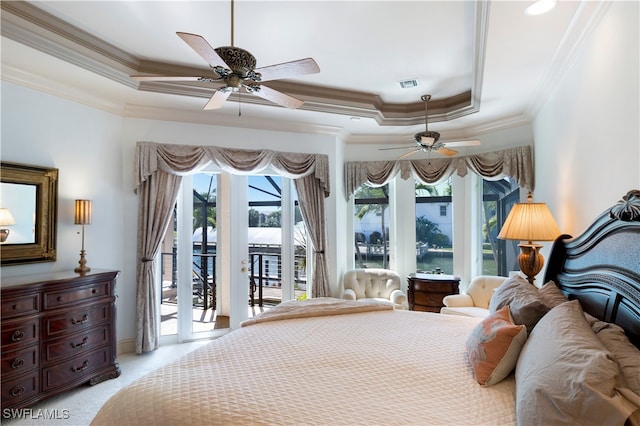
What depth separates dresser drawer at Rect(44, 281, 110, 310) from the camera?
8.52 ft

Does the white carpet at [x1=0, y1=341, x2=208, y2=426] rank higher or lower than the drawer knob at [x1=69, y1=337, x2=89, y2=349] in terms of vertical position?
lower

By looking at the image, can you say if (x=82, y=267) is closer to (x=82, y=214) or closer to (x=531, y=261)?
(x=82, y=214)

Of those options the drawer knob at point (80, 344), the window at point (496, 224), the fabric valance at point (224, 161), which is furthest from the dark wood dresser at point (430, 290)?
the drawer knob at point (80, 344)

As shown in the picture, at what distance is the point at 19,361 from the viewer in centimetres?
239

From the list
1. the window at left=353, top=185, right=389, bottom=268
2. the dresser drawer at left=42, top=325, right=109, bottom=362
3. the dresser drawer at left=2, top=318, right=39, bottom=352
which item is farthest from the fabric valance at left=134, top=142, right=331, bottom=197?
the dresser drawer at left=2, top=318, right=39, bottom=352

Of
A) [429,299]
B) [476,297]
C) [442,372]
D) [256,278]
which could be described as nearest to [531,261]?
[476,297]

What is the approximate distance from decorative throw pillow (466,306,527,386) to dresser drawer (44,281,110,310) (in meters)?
3.00

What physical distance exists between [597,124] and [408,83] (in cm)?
183

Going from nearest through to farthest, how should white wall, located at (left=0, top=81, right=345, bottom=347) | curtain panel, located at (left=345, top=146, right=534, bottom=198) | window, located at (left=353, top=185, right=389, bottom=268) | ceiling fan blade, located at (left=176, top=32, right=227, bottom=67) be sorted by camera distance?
ceiling fan blade, located at (left=176, top=32, right=227, bottom=67), white wall, located at (left=0, top=81, right=345, bottom=347), curtain panel, located at (left=345, top=146, right=534, bottom=198), window, located at (left=353, top=185, right=389, bottom=268)

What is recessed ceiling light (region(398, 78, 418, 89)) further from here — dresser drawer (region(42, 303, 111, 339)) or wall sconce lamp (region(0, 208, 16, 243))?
wall sconce lamp (region(0, 208, 16, 243))

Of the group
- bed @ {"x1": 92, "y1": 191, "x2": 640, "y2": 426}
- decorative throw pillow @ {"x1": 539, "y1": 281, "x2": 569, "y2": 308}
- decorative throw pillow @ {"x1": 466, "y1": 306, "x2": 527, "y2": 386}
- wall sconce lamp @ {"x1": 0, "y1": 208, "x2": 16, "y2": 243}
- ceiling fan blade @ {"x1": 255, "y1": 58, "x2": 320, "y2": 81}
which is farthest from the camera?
wall sconce lamp @ {"x1": 0, "y1": 208, "x2": 16, "y2": 243}

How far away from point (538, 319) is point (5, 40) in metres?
3.74

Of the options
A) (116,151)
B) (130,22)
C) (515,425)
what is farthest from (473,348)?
(116,151)

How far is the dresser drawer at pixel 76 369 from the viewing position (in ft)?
8.45
